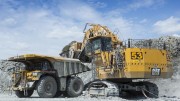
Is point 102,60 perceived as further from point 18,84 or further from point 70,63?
point 18,84

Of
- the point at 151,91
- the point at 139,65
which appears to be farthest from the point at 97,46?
the point at 151,91

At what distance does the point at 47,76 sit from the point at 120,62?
4.17 m

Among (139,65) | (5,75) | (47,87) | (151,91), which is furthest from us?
(5,75)

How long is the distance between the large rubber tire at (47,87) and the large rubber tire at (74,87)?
1.13 m

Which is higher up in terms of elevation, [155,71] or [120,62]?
[120,62]

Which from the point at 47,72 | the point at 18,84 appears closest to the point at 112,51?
the point at 47,72

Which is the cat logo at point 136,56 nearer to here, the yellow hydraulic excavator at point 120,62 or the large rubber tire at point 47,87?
the yellow hydraulic excavator at point 120,62

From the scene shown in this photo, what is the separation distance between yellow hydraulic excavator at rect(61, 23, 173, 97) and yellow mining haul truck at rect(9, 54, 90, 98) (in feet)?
4.15

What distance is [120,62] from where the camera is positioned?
18.0m

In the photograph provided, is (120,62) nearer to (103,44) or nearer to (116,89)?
(116,89)

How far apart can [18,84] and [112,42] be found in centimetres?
584

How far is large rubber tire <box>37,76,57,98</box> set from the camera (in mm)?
18609

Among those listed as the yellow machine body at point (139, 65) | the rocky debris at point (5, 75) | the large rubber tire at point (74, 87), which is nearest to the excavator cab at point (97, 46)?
the yellow machine body at point (139, 65)

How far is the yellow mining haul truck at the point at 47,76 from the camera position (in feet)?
61.9
